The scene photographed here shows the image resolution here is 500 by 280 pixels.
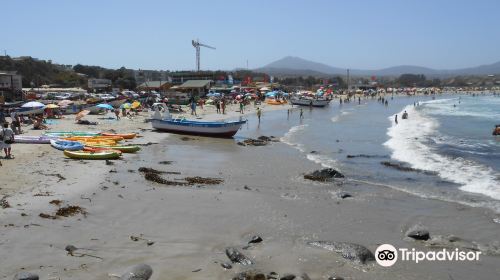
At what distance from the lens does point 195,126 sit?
30.2 metres

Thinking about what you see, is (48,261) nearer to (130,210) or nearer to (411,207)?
(130,210)

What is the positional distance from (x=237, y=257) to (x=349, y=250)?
2.40 m

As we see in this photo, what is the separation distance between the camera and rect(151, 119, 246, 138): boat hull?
29.3m

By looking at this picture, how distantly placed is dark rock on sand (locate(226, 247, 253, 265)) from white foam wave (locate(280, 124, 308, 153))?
52.3ft

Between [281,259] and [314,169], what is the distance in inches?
401

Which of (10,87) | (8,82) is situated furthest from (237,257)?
(8,82)

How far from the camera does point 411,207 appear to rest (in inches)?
545

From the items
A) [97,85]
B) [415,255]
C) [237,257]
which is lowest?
[415,255]

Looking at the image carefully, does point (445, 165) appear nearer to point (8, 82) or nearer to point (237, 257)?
point (237, 257)

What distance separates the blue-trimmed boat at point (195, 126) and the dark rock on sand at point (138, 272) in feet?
69.0

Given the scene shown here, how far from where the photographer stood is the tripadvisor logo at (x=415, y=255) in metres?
9.55

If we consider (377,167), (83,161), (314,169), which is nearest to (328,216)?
(314,169)

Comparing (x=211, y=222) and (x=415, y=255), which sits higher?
(x=211, y=222)

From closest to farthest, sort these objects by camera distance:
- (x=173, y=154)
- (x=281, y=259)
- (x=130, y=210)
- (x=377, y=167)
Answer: (x=281, y=259) → (x=130, y=210) → (x=377, y=167) → (x=173, y=154)
